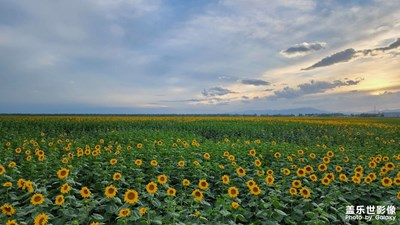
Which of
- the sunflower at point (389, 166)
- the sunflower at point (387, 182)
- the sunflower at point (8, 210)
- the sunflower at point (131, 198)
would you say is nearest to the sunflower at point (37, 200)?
the sunflower at point (8, 210)

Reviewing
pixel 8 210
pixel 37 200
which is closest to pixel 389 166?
pixel 37 200

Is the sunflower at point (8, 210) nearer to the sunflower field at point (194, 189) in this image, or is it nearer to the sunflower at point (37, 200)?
the sunflower field at point (194, 189)

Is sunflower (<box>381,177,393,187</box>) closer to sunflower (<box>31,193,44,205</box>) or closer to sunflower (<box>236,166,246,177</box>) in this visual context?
sunflower (<box>236,166,246,177</box>)

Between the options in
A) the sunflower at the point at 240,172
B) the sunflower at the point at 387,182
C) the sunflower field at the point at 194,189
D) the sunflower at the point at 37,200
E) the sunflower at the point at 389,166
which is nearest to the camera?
the sunflower at the point at 37,200

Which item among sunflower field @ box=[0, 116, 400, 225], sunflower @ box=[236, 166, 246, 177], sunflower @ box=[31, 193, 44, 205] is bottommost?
sunflower field @ box=[0, 116, 400, 225]

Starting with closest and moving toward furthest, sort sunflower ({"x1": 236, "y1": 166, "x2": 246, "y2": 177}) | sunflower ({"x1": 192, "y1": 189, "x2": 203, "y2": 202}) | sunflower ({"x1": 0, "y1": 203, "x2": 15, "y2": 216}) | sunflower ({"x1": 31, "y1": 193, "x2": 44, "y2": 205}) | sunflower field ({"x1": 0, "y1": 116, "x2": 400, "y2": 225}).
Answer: sunflower ({"x1": 0, "y1": 203, "x2": 15, "y2": 216}) < sunflower ({"x1": 31, "y1": 193, "x2": 44, "y2": 205}) < sunflower field ({"x1": 0, "y1": 116, "x2": 400, "y2": 225}) < sunflower ({"x1": 192, "y1": 189, "x2": 203, "y2": 202}) < sunflower ({"x1": 236, "y1": 166, "x2": 246, "y2": 177})

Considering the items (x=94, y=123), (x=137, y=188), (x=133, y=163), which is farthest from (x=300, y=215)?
(x=94, y=123)

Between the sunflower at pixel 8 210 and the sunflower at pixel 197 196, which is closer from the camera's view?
the sunflower at pixel 8 210

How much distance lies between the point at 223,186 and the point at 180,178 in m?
1.01

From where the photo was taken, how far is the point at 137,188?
5387 mm

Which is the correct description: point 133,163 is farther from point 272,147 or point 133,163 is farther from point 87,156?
point 272,147

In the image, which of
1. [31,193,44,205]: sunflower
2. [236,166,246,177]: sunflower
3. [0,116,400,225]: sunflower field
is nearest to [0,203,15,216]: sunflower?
[0,116,400,225]: sunflower field

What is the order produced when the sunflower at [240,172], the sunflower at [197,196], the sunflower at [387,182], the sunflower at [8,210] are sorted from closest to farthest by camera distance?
the sunflower at [8,210], the sunflower at [197,196], the sunflower at [387,182], the sunflower at [240,172]

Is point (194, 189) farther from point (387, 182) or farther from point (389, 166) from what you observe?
point (389, 166)
